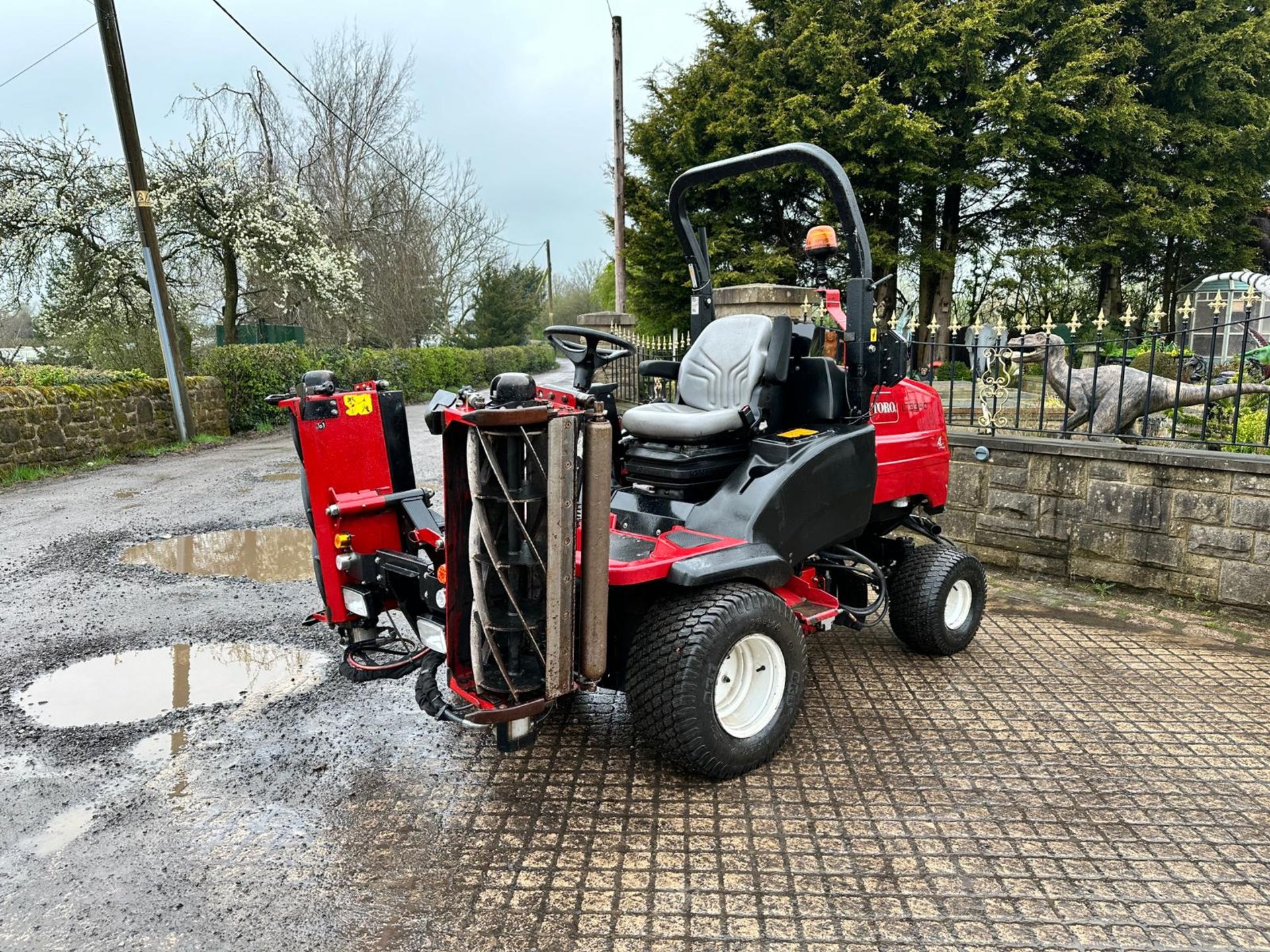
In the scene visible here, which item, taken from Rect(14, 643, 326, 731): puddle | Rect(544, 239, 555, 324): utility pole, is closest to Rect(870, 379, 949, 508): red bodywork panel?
Rect(14, 643, 326, 731): puddle

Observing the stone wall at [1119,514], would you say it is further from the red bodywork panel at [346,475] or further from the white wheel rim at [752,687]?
the red bodywork panel at [346,475]

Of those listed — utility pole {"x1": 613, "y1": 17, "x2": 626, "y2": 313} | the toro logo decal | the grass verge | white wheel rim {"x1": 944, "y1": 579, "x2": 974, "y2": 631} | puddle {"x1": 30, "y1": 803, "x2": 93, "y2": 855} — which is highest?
utility pole {"x1": 613, "y1": 17, "x2": 626, "y2": 313}

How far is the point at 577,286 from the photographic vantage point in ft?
157

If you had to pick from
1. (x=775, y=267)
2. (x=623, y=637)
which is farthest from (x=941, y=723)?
(x=775, y=267)

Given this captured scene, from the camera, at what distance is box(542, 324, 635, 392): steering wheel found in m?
3.55

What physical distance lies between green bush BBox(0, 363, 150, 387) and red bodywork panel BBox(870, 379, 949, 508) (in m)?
10.0

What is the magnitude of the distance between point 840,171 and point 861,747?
87.8 inches

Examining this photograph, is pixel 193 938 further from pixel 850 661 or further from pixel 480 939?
pixel 850 661

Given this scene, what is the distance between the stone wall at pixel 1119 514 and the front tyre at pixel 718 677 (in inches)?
118

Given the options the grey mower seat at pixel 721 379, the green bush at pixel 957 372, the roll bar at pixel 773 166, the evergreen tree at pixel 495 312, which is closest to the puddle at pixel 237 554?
the grey mower seat at pixel 721 379

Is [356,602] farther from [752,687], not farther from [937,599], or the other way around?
[937,599]

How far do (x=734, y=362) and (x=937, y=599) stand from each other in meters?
1.49

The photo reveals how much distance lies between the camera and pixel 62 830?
2.60 meters

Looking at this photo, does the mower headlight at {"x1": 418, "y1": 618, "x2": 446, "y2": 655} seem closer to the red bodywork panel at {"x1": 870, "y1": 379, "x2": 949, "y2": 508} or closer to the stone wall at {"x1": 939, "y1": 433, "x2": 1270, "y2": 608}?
the red bodywork panel at {"x1": 870, "y1": 379, "x2": 949, "y2": 508}
